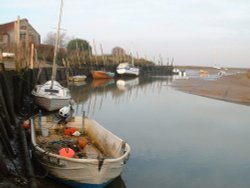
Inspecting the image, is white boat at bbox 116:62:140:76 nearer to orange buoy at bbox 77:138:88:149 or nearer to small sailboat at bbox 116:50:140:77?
small sailboat at bbox 116:50:140:77

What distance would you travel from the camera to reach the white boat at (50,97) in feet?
58.9

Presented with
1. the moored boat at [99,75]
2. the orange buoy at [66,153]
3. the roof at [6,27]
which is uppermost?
the roof at [6,27]

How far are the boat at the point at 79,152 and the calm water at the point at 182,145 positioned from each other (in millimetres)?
1020

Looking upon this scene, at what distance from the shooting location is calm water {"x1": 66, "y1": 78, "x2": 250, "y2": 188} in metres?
9.42

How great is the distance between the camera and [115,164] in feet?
24.4

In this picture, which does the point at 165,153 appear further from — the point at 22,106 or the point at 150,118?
the point at 22,106

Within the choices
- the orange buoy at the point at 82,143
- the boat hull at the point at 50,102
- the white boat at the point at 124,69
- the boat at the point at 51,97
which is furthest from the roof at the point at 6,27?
the orange buoy at the point at 82,143

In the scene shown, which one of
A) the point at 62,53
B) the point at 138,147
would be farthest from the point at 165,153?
the point at 62,53

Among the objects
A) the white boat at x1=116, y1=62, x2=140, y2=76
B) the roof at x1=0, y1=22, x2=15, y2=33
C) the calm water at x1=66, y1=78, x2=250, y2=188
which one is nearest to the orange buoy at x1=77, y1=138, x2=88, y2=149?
the calm water at x1=66, y1=78, x2=250, y2=188

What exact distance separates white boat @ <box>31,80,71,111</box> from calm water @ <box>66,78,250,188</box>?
6.46 feet

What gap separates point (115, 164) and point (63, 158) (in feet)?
3.65

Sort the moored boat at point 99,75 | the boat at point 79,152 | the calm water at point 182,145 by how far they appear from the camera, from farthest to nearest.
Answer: the moored boat at point 99,75 < the calm water at point 182,145 < the boat at point 79,152

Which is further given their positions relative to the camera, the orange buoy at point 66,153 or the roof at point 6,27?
the roof at point 6,27

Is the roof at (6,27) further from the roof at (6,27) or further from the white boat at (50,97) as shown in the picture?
the white boat at (50,97)
